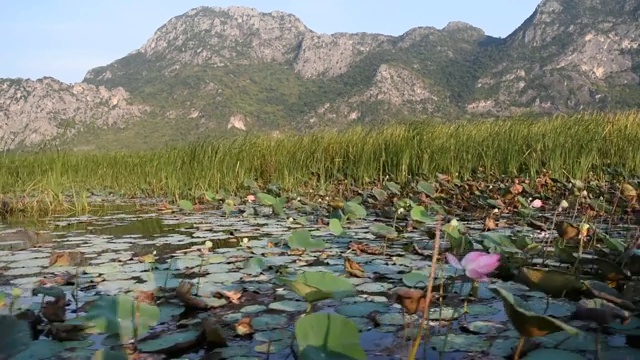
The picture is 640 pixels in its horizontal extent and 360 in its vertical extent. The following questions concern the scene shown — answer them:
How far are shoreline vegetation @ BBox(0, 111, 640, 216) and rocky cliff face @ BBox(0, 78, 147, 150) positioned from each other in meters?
47.9

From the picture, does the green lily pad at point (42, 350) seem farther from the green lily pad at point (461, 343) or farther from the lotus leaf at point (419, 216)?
the lotus leaf at point (419, 216)

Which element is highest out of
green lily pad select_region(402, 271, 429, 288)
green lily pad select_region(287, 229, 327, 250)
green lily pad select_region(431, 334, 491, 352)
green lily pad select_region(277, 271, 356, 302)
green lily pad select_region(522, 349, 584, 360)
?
green lily pad select_region(277, 271, 356, 302)

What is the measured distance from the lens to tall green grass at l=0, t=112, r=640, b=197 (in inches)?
219

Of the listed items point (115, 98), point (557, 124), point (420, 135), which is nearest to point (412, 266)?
point (420, 135)

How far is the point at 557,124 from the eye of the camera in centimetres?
644

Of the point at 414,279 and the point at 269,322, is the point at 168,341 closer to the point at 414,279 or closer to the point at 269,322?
the point at 269,322

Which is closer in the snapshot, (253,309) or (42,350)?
(42,350)

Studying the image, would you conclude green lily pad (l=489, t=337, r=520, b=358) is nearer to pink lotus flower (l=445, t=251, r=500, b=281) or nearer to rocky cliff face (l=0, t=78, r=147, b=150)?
pink lotus flower (l=445, t=251, r=500, b=281)

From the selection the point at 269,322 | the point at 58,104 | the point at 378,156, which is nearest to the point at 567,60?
the point at 58,104

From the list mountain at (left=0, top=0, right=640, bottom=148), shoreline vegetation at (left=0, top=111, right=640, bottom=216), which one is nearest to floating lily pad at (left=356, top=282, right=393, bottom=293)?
shoreline vegetation at (left=0, top=111, right=640, bottom=216)

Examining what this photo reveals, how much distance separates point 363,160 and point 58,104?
198 ft

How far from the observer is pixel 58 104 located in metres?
→ 58.1

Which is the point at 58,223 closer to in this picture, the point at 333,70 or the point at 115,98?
the point at 115,98

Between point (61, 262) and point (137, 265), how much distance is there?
0.33 m
